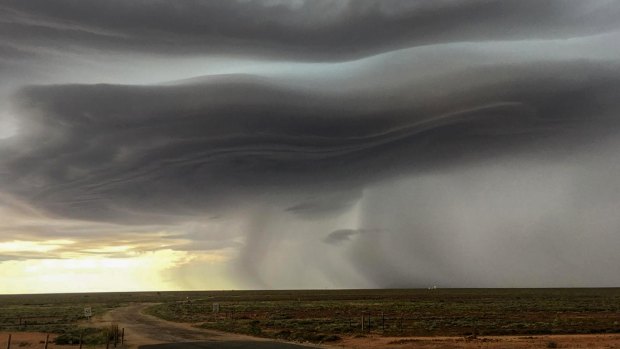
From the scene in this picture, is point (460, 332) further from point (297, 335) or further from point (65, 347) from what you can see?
point (65, 347)

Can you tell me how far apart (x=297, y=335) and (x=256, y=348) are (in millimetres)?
11368

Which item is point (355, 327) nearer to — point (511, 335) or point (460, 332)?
point (460, 332)

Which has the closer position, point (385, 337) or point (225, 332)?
point (385, 337)

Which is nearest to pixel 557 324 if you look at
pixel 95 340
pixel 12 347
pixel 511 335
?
pixel 511 335

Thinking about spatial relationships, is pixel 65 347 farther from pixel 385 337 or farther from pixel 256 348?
pixel 385 337

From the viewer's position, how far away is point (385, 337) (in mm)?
48125

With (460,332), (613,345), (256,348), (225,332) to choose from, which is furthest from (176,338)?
(613,345)

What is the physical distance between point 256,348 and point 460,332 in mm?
22903

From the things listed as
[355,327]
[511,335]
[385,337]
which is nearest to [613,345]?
[511,335]

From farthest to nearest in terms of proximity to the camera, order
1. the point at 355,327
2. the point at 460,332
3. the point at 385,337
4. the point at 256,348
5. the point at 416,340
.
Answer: the point at 355,327 < the point at 460,332 < the point at 385,337 < the point at 416,340 < the point at 256,348

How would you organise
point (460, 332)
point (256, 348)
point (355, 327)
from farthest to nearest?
point (355, 327)
point (460, 332)
point (256, 348)

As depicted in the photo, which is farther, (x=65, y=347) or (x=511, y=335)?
(x=511, y=335)

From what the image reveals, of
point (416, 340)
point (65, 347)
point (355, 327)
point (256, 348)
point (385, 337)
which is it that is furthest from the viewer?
point (355, 327)

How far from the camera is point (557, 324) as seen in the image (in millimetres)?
59312
